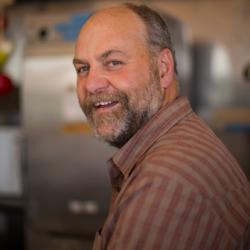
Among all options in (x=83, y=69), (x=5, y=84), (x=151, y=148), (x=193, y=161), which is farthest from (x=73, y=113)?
(x=193, y=161)

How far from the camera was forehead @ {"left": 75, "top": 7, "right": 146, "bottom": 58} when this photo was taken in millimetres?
898

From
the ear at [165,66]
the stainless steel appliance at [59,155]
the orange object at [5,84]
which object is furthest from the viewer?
the orange object at [5,84]

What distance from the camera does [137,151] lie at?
0.86 metres

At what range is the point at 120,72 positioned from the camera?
92 cm

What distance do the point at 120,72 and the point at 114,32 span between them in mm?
87

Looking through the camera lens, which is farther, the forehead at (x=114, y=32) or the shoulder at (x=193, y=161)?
the forehead at (x=114, y=32)

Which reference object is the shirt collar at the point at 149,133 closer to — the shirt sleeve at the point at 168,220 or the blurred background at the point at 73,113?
the shirt sleeve at the point at 168,220

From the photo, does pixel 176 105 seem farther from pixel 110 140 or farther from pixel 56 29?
pixel 56 29

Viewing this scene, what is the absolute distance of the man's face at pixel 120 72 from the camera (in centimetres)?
90

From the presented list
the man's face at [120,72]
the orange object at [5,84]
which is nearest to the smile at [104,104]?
the man's face at [120,72]

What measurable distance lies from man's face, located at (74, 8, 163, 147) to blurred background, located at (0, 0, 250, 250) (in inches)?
35.6

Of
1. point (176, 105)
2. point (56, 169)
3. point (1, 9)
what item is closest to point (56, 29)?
point (56, 169)

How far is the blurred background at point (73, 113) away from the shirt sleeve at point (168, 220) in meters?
1.15

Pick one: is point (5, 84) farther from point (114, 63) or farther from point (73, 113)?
point (114, 63)
